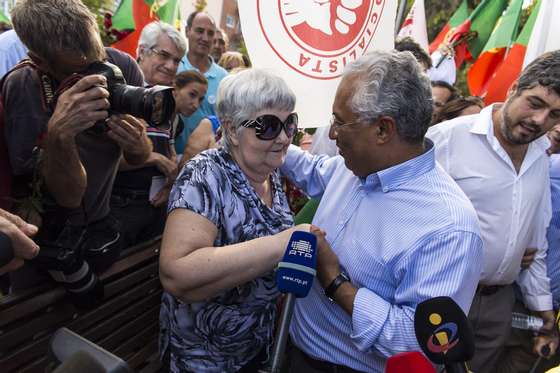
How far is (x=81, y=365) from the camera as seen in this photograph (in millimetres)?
519

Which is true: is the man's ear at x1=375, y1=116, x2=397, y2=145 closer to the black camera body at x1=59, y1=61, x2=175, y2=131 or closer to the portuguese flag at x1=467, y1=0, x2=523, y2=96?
the black camera body at x1=59, y1=61, x2=175, y2=131

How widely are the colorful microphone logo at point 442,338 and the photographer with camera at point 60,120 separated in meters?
1.12

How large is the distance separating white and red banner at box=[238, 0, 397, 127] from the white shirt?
2.21 ft

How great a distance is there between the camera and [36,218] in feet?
4.96

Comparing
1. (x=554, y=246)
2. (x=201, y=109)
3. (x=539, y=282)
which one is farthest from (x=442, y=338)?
(x=201, y=109)

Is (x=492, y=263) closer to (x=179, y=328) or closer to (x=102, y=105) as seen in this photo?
(x=179, y=328)

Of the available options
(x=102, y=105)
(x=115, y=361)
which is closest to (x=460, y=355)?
(x=115, y=361)

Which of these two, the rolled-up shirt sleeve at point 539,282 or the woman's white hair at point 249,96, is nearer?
the woman's white hair at point 249,96

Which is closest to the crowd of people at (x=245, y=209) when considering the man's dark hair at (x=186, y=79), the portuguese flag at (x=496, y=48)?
the man's dark hair at (x=186, y=79)

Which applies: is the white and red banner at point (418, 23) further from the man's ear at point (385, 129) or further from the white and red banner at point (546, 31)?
the man's ear at point (385, 129)

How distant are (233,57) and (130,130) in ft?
12.1

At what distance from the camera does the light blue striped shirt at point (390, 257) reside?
128cm

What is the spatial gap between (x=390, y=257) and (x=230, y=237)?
0.55 m

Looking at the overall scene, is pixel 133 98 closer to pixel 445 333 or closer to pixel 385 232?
pixel 385 232
